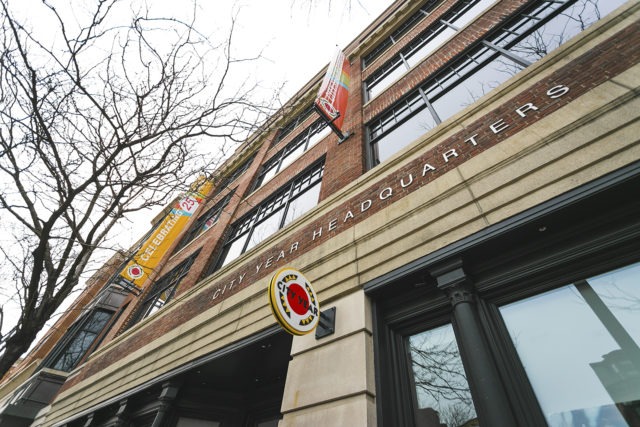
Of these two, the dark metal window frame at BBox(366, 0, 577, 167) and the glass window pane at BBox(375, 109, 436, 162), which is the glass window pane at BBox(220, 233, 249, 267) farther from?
the glass window pane at BBox(375, 109, 436, 162)

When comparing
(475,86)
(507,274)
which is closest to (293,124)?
(475,86)

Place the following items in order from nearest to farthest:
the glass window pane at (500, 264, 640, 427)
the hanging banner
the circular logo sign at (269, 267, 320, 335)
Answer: the glass window pane at (500, 264, 640, 427)
the circular logo sign at (269, 267, 320, 335)
the hanging banner

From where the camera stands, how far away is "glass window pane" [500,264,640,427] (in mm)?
2209

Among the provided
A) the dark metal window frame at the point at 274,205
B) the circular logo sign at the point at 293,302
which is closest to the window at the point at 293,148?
the dark metal window frame at the point at 274,205

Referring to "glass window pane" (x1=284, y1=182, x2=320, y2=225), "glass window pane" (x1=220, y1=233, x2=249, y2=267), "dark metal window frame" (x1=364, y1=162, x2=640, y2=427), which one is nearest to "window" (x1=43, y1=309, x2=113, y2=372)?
"glass window pane" (x1=220, y1=233, x2=249, y2=267)

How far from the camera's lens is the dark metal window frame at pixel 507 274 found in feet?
8.75

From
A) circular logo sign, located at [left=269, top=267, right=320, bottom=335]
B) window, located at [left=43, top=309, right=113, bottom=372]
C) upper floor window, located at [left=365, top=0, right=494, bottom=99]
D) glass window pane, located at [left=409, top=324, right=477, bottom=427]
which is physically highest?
upper floor window, located at [left=365, top=0, right=494, bottom=99]

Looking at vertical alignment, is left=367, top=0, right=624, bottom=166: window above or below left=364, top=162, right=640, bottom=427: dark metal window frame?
above

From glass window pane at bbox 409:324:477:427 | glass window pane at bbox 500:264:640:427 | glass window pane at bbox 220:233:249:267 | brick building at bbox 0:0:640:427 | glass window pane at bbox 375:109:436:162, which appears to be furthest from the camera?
glass window pane at bbox 220:233:249:267

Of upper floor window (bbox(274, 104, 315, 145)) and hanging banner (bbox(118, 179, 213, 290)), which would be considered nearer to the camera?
hanging banner (bbox(118, 179, 213, 290))

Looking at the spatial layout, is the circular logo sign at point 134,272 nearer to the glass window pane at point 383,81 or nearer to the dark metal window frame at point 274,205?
the dark metal window frame at point 274,205

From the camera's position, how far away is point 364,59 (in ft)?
43.5

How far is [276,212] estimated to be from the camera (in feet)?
32.1

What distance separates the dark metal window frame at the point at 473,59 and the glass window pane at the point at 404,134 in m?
0.10
